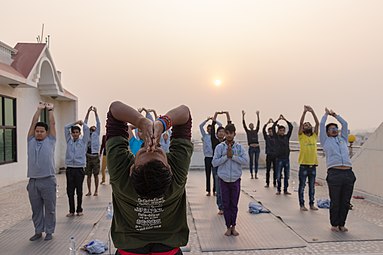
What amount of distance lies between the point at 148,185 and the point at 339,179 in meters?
4.99

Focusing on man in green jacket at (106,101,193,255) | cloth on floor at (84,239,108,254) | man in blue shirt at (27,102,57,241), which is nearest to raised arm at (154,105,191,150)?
man in green jacket at (106,101,193,255)

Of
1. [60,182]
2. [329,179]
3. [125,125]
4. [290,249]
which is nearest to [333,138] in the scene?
[329,179]

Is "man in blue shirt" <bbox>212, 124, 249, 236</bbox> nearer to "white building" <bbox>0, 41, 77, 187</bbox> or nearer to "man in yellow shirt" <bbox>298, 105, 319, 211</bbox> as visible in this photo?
"man in yellow shirt" <bbox>298, 105, 319, 211</bbox>

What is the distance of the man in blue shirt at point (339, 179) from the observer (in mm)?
5941

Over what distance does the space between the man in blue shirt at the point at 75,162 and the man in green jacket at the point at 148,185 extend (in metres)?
5.46

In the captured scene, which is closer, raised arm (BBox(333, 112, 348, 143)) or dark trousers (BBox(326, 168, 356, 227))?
dark trousers (BBox(326, 168, 356, 227))

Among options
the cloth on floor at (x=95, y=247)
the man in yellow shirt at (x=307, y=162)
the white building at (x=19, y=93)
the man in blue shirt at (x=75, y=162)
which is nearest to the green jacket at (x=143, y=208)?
the cloth on floor at (x=95, y=247)

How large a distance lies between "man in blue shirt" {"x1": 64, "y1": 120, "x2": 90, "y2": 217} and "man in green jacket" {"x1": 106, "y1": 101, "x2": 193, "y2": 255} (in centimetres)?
546

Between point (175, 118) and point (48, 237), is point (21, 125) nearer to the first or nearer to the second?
point (48, 237)

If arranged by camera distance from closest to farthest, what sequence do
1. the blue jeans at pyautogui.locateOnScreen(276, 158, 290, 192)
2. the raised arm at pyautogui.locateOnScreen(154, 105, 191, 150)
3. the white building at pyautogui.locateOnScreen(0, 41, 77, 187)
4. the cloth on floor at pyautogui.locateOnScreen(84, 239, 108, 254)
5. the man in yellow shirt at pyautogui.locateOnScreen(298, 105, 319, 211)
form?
the raised arm at pyautogui.locateOnScreen(154, 105, 191, 150)
the cloth on floor at pyautogui.locateOnScreen(84, 239, 108, 254)
the man in yellow shirt at pyautogui.locateOnScreen(298, 105, 319, 211)
the blue jeans at pyautogui.locateOnScreen(276, 158, 290, 192)
the white building at pyautogui.locateOnScreen(0, 41, 77, 187)

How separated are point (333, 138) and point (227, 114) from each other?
2518mm

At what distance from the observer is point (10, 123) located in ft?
38.0

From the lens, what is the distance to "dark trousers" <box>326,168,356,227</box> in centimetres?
593

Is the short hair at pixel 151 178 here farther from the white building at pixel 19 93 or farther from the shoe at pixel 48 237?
the white building at pixel 19 93
